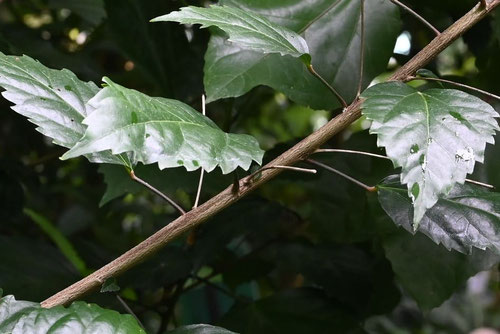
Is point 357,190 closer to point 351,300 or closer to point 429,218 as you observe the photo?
point 351,300

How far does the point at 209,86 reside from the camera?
85 cm

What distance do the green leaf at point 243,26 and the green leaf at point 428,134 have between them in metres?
0.10

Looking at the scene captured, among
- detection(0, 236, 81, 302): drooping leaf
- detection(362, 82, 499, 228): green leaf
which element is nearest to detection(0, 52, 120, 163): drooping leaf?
detection(362, 82, 499, 228): green leaf

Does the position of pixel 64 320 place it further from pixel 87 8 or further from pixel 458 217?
pixel 87 8

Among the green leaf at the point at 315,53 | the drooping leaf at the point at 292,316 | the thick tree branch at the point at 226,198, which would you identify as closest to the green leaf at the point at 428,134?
the thick tree branch at the point at 226,198

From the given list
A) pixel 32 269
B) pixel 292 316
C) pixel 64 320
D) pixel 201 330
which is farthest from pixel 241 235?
pixel 64 320

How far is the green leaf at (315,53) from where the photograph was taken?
88 centimetres

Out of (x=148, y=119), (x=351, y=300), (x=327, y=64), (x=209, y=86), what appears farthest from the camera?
(x=351, y=300)

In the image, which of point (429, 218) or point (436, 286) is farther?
point (436, 286)

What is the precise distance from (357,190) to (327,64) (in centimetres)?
28

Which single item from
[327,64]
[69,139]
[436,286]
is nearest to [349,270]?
[436,286]

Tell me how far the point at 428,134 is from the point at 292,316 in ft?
1.86

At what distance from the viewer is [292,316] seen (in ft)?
3.64

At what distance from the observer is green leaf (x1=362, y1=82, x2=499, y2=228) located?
0.58 meters
